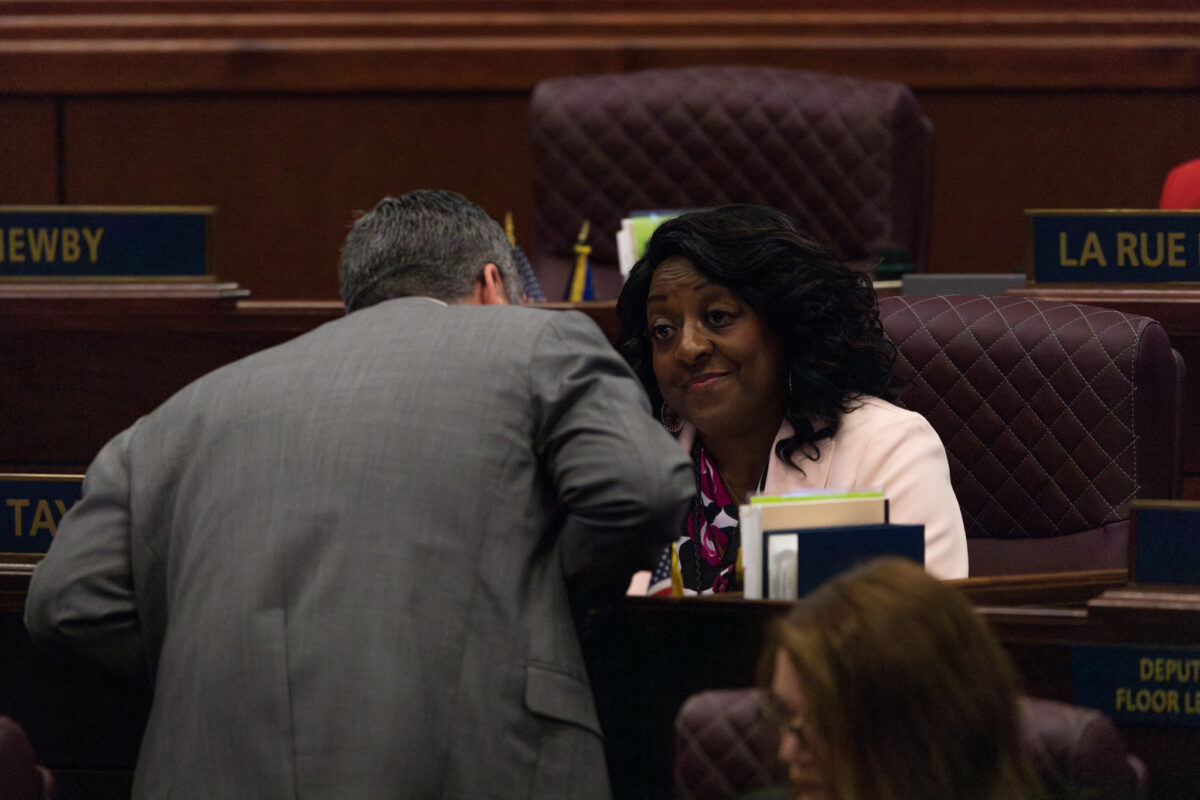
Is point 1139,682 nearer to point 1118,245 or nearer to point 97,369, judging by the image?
point 1118,245

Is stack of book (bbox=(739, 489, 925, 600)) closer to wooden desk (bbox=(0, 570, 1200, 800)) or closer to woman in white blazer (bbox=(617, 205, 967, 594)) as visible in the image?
wooden desk (bbox=(0, 570, 1200, 800))

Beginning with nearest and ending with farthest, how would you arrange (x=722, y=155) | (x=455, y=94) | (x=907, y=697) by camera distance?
(x=907, y=697) < (x=722, y=155) < (x=455, y=94)

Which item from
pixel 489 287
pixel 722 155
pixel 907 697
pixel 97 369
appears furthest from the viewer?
pixel 722 155

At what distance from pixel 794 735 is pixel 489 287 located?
0.86 m

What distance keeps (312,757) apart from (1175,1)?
3260mm

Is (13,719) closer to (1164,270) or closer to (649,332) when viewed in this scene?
(649,332)

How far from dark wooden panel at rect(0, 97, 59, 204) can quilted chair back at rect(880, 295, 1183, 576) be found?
9.14ft

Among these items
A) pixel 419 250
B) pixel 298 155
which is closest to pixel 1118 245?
pixel 419 250

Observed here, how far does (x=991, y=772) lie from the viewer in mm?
993

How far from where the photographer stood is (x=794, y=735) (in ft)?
3.45

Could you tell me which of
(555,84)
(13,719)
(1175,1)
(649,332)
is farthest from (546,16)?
(13,719)

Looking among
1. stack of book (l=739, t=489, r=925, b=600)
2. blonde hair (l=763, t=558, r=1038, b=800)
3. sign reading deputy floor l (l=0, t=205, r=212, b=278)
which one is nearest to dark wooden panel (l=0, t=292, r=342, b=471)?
sign reading deputy floor l (l=0, t=205, r=212, b=278)

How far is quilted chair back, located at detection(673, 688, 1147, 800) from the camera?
4.35ft

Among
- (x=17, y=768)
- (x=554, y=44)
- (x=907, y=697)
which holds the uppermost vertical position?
(x=554, y=44)
